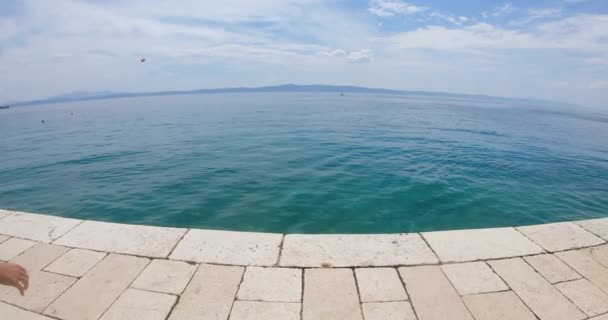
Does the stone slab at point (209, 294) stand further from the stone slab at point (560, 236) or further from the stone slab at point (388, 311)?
the stone slab at point (560, 236)

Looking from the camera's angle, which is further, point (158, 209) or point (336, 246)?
point (158, 209)

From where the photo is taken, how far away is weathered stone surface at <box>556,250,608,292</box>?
3.44 m

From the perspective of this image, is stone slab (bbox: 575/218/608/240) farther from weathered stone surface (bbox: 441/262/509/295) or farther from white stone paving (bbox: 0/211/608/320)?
weathered stone surface (bbox: 441/262/509/295)

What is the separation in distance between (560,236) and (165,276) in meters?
6.06

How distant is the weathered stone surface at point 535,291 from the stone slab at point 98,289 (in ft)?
15.8

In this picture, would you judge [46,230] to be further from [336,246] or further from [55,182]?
[55,182]

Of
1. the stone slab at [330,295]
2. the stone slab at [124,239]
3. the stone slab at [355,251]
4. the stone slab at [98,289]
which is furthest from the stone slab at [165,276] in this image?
the stone slab at [330,295]

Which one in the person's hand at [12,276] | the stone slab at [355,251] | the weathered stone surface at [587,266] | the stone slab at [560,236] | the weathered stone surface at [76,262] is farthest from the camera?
the stone slab at [560,236]

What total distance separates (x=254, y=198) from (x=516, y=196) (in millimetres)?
7908

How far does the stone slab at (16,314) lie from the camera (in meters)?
2.88

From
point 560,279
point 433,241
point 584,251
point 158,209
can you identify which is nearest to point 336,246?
point 433,241

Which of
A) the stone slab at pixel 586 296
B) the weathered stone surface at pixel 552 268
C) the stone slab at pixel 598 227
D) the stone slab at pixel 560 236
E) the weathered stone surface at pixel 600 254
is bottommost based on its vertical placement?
the stone slab at pixel 586 296

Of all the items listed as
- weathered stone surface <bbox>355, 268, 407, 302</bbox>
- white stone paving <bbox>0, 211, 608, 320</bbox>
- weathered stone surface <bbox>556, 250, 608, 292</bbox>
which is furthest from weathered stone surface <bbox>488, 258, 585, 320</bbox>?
weathered stone surface <bbox>355, 268, 407, 302</bbox>

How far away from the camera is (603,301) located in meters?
3.12
